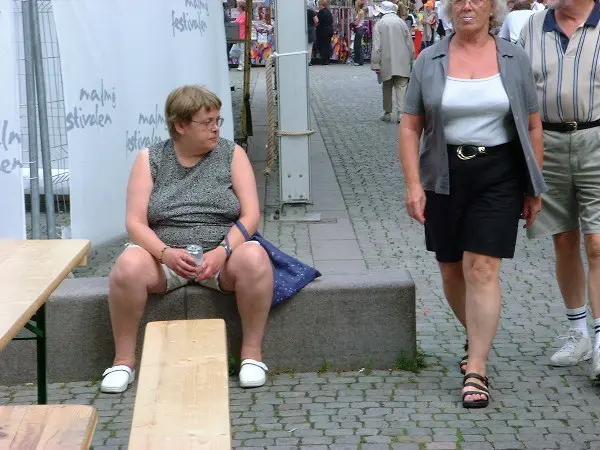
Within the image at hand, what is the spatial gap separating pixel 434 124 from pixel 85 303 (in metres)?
1.68

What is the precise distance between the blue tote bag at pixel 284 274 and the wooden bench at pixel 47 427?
2.10m

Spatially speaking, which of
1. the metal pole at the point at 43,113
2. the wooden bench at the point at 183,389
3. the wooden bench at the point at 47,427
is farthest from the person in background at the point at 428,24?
the wooden bench at the point at 47,427

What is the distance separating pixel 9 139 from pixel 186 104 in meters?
1.19

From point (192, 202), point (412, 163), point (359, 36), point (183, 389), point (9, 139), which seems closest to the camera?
point (183, 389)

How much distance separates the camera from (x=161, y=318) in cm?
507

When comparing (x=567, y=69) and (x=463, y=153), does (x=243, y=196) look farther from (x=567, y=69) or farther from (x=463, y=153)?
(x=567, y=69)

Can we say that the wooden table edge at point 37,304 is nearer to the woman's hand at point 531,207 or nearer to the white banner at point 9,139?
the white banner at point 9,139

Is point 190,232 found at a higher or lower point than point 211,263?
higher

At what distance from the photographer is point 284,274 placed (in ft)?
16.7

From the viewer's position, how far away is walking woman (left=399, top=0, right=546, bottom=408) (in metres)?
4.58

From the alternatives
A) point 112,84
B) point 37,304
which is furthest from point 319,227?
point 37,304

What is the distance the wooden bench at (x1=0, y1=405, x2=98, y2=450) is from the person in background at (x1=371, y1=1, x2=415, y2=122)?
12.7 m

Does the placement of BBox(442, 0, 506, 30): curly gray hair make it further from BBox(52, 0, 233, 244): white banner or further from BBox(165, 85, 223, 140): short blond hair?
BBox(52, 0, 233, 244): white banner

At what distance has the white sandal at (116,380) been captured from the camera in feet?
16.0
